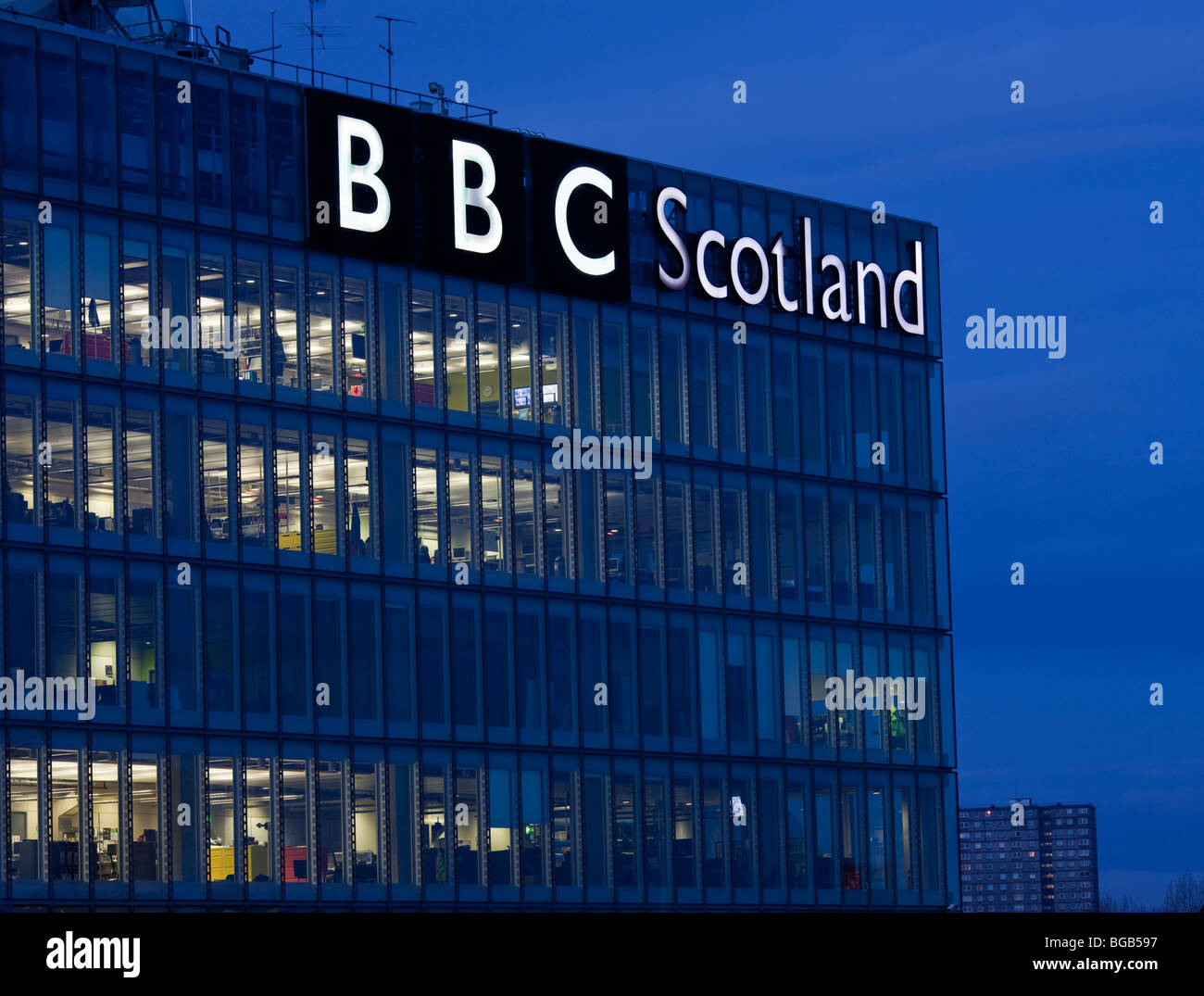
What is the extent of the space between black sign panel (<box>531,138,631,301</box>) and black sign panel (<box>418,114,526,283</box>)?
82cm

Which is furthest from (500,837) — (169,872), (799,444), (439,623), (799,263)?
(799,263)

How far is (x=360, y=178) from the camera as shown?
230 feet

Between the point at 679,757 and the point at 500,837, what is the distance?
7711 mm

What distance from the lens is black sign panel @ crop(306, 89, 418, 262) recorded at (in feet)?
227

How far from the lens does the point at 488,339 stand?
73.6 meters

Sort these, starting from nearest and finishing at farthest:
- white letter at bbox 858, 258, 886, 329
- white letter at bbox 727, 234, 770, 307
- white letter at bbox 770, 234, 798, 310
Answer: white letter at bbox 727, 234, 770, 307
white letter at bbox 770, 234, 798, 310
white letter at bbox 858, 258, 886, 329

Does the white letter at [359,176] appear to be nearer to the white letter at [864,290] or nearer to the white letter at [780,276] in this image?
the white letter at [780,276]

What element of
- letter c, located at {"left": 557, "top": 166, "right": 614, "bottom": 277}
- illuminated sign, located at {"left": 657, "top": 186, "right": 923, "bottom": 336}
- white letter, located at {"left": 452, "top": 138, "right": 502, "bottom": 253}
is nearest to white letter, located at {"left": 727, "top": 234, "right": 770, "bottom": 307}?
illuminated sign, located at {"left": 657, "top": 186, "right": 923, "bottom": 336}

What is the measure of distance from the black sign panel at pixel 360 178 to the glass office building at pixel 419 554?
552 millimetres

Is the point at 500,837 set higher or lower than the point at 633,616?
lower

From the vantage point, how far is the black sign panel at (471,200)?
2822 inches

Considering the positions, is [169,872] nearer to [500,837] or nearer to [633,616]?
[500,837]

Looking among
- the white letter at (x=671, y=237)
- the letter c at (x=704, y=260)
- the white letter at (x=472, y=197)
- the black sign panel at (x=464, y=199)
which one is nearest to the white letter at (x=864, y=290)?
the letter c at (x=704, y=260)

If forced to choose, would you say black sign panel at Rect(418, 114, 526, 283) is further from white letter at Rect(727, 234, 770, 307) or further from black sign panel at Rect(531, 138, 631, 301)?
white letter at Rect(727, 234, 770, 307)
